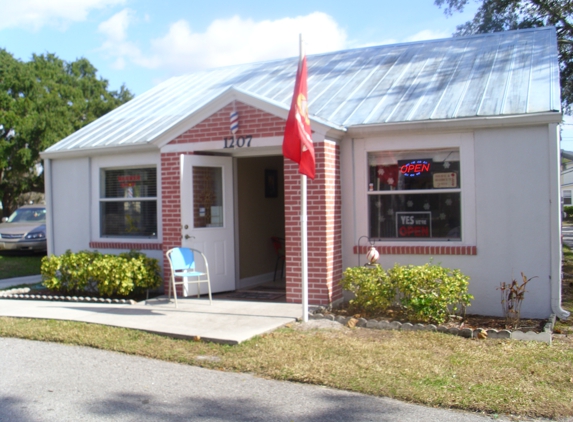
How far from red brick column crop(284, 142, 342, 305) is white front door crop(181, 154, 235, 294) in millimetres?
1569

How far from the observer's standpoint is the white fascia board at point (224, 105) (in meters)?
8.38

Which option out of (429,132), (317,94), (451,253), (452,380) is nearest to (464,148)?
(429,132)

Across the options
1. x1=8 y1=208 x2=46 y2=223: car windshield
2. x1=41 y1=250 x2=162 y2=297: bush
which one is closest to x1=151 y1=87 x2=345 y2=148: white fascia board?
x1=41 y1=250 x2=162 y2=297: bush

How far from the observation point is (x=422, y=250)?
8.55 metres

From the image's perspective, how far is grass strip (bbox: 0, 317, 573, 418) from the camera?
4.84 meters

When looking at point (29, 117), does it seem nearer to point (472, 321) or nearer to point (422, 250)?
point (422, 250)

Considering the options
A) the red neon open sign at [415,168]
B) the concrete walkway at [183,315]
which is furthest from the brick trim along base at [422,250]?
the concrete walkway at [183,315]

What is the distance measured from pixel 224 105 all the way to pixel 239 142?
645mm

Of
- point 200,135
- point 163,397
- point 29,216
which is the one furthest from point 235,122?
point 29,216

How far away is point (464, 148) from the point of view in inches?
329

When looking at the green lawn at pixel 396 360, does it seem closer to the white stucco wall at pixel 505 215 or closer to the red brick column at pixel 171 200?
the white stucco wall at pixel 505 215

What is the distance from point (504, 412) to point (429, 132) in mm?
4832

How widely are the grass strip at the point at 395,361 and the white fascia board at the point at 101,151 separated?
4076 mm

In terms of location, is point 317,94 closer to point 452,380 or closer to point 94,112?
point 452,380
